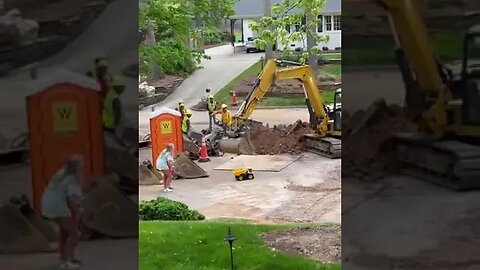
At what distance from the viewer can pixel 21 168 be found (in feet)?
6.03

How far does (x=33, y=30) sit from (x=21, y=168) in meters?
0.38

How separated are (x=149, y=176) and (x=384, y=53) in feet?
15.7

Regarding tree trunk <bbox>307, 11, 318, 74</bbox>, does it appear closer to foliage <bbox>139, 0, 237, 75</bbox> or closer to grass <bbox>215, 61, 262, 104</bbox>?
foliage <bbox>139, 0, 237, 75</bbox>

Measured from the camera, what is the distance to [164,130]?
711cm

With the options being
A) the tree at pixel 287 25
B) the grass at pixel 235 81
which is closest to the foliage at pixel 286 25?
the tree at pixel 287 25

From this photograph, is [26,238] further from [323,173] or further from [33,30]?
[323,173]

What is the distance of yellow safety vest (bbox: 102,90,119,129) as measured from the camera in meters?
1.85

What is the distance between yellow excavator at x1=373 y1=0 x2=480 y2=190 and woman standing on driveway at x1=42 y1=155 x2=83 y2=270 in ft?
2.97

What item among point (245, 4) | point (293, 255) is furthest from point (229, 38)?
point (293, 255)

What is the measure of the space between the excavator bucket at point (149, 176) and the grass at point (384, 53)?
464 centimetres

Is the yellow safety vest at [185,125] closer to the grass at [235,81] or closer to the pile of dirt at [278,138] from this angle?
the pile of dirt at [278,138]

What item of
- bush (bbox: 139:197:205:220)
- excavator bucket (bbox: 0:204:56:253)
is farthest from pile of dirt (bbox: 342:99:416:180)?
bush (bbox: 139:197:205:220)

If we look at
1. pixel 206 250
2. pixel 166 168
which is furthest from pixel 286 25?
pixel 206 250

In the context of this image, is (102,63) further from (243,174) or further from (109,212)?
(243,174)
